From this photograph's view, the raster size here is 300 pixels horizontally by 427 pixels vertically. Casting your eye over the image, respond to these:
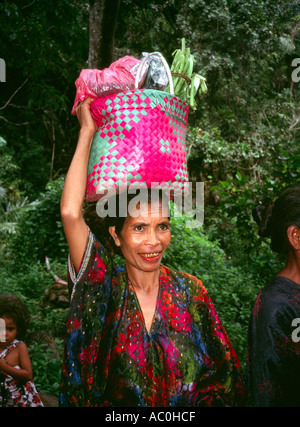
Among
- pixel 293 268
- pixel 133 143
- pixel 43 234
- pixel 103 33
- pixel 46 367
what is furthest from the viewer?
pixel 43 234

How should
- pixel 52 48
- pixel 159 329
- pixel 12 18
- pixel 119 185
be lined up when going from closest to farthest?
1. pixel 119 185
2. pixel 159 329
3. pixel 12 18
4. pixel 52 48

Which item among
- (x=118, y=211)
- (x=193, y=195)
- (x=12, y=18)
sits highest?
(x=12, y=18)

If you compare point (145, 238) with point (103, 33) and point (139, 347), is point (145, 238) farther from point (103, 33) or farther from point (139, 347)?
point (103, 33)

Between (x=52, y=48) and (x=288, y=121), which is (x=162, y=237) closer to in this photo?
(x=52, y=48)

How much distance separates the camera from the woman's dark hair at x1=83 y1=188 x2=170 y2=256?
1704mm

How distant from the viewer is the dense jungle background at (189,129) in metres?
4.49

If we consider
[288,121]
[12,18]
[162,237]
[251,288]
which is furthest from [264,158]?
[162,237]

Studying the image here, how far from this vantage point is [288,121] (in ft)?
36.2

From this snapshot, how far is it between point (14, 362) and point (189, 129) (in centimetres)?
817

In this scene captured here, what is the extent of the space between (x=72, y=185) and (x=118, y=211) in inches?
10.7

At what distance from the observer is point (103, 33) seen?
344 cm

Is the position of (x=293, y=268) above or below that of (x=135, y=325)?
above

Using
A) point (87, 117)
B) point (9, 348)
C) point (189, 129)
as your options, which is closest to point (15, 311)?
point (9, 348)

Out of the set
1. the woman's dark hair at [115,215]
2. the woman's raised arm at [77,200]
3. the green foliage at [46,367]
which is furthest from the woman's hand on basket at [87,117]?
the green foliage at [46,367]
